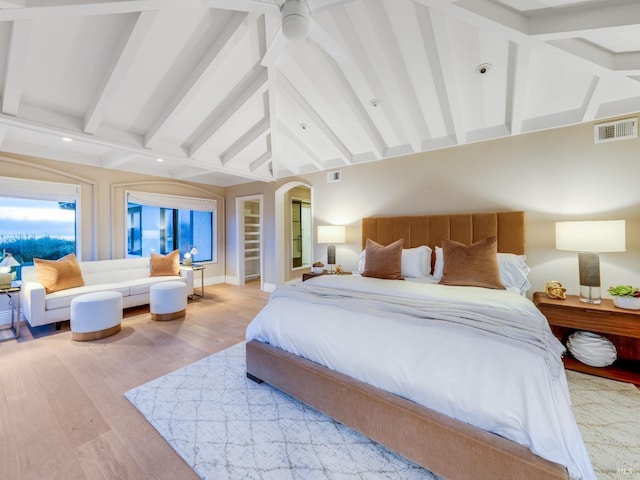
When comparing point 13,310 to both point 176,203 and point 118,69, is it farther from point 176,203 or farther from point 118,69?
point 118,69

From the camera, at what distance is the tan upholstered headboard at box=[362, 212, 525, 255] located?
3090 mm

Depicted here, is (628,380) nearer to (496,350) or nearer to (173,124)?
(496,350)

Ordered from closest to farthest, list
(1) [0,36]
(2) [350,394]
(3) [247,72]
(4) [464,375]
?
(4) [464,375], (2) [350,394], (1) [0,36], (3) [247,72]

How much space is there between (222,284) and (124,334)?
10.4ft

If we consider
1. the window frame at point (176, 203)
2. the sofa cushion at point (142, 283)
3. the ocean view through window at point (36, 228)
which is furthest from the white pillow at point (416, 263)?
the ocean view through window at point (36, 228)

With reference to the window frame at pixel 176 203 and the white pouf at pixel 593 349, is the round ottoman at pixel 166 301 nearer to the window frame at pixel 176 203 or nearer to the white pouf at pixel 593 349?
the window frame at pixel 176 203

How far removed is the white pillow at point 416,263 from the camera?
3.27 m

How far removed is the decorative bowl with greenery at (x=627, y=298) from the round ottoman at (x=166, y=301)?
5011mm

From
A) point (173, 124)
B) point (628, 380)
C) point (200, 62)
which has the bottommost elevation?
point (628, 380)

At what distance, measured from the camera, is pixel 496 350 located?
51.2 inches

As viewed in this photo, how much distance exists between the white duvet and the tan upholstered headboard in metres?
1.29

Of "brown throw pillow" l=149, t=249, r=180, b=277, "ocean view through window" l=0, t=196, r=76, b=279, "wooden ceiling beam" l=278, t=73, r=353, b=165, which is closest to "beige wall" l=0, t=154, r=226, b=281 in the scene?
"ocean view through window" l=0, t=196, r=76, b=279

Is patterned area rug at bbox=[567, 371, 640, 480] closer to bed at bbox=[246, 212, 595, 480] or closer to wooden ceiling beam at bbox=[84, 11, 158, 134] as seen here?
bed at bbox=[246, 212, 595, 480]

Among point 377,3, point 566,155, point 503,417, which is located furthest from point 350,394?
point 566,155
